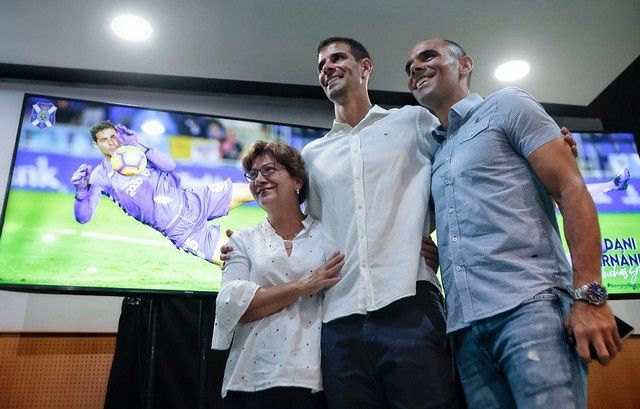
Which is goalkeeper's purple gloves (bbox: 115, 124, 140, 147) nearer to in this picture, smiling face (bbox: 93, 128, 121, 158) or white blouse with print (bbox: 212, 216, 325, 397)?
smiling face (bbox: 93, 128, 121, 158)

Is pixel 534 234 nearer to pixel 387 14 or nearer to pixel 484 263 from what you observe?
pixel 484 263

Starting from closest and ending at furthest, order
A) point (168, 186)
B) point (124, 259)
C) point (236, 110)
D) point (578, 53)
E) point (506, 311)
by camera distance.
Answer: point (506, 311) → point (124, 259) → point (168, 186) → point (578, 53) → point (236, 110)

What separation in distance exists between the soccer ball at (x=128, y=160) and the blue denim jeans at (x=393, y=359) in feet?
5.79

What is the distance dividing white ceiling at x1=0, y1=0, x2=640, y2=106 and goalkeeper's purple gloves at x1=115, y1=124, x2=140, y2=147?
0.60m

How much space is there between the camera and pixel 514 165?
1.35m

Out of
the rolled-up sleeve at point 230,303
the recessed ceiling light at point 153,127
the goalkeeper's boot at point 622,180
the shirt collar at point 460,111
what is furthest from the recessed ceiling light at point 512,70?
the rolled-up sleeve at point 230,303

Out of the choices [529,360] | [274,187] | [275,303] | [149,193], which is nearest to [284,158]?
[274,187]

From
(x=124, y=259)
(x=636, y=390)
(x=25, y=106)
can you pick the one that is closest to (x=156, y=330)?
(x=124, y=259)

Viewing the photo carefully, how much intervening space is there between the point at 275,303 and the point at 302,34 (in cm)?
201

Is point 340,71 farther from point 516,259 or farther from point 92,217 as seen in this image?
point 92,217

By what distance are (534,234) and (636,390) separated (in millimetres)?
2775

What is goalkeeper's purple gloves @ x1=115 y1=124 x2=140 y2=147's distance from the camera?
9.28 feet

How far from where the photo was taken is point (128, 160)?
9.17 ft

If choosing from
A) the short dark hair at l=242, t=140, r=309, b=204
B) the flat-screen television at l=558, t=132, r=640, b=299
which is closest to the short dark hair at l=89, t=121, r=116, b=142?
the short dark hair at l=242, t=140, r=309, b=204
